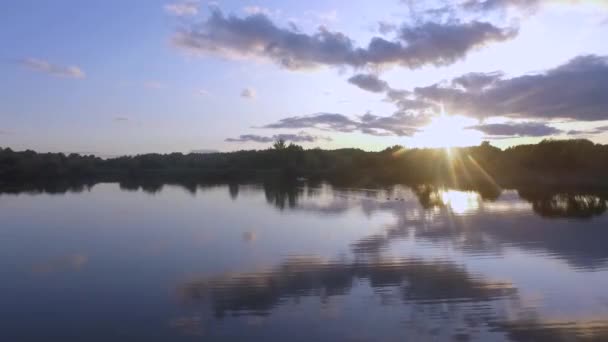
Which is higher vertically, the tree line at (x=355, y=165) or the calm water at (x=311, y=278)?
the tree line at (x=355, y=165)

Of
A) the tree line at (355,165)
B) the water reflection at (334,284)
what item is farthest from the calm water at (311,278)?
the tree line at (355,165)

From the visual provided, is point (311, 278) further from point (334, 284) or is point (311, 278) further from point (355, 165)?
point (355, 165)

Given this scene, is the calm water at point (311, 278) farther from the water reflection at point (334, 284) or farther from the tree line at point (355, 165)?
the tree line at point (355, 165)

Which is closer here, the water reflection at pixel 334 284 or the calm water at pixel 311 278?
the calm water at pixel 311 278

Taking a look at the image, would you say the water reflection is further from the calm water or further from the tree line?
the tree line

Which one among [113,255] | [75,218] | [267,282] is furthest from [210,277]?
[75,218]

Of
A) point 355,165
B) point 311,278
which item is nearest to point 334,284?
point 311,278

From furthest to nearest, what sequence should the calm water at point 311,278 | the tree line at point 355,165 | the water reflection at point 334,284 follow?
the tree line at point 355,165 → the water reflection at point 334,284 → the calm water at point 311,278

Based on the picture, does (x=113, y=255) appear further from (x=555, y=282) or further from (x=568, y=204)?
(x=568, y=204)

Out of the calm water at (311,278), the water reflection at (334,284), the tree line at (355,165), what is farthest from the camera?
the tree line at (355,165)

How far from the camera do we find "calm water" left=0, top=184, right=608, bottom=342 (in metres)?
7.78

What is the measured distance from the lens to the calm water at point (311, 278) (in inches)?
306

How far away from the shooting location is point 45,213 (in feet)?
79.6

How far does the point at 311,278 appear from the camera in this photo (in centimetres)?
1055
